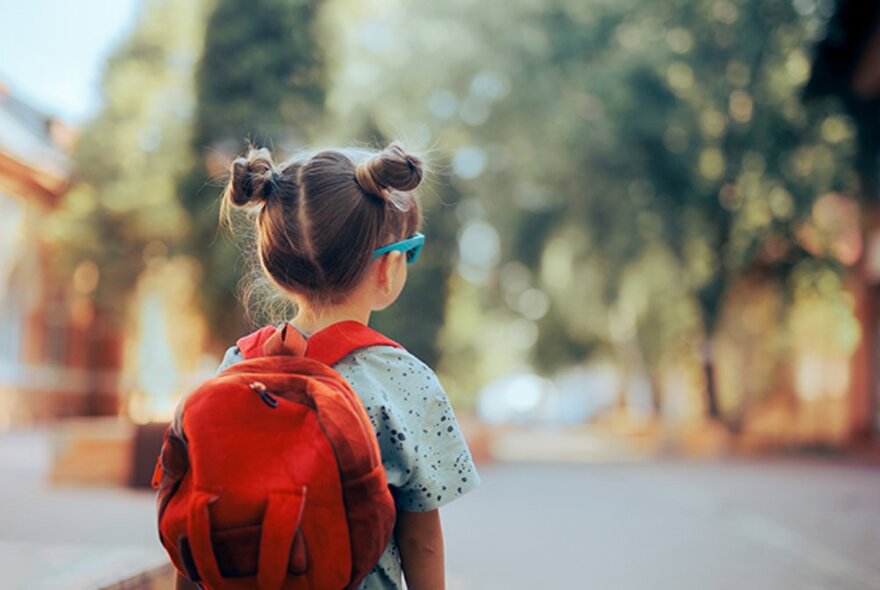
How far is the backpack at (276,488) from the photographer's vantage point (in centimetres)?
175

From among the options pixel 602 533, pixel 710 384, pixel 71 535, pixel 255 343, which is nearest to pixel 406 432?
pixel 255 343

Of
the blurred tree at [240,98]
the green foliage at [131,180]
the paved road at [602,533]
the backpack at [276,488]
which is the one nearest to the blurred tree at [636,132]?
the blurred tree at [240,98]

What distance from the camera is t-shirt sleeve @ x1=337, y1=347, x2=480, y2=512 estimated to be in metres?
1.98

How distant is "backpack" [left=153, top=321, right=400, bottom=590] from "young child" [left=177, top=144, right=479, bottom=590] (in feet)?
0.46

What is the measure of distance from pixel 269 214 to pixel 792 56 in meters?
21.6

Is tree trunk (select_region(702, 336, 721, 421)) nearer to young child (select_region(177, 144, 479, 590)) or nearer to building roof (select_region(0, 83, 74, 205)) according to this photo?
building roof (select_region(0, 83, 74, 205))

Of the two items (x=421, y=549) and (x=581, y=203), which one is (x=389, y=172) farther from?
(x=581, y=203)

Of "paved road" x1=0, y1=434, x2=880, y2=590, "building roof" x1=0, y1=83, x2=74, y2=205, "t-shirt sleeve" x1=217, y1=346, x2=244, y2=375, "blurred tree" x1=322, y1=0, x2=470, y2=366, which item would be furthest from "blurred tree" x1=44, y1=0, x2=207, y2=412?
"t-shirt sleeve" x1=217, y1=346, x2=244, y2=375

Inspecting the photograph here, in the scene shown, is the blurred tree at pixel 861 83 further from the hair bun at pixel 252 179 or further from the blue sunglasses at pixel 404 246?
the hair bun at pixel 252 179

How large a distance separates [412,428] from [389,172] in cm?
44

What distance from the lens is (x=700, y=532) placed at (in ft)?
31.2

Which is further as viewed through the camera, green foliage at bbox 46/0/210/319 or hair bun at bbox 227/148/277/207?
green foliage at bbox 46/0/210/319

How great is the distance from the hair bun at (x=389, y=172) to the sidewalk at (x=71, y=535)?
1.80 m

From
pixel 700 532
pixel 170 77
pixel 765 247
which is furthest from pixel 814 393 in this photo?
pixel 700 532
